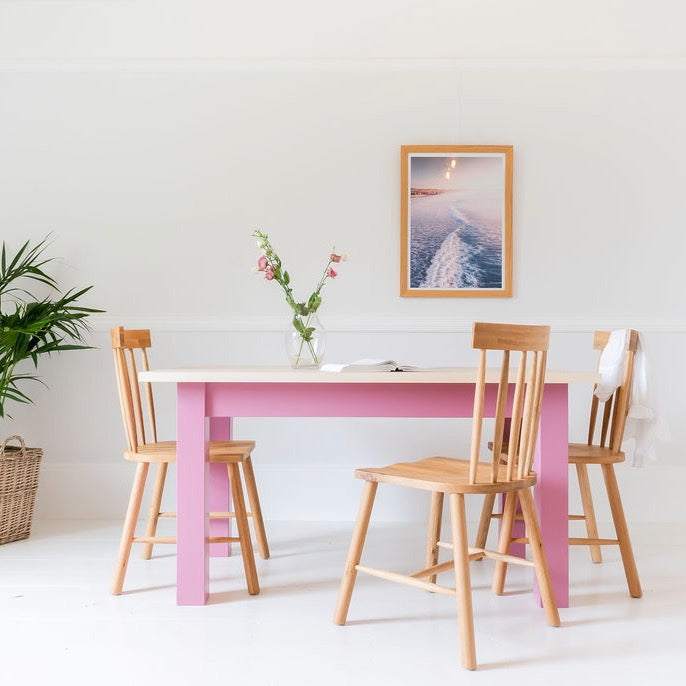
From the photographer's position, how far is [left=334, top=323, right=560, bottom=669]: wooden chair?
2.04 metres

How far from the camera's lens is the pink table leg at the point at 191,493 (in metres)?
2.45

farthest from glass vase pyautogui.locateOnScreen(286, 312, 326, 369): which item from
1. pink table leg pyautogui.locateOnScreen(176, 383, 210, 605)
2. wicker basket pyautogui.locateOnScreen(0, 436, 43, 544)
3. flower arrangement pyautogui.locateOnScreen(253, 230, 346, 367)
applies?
wicker basket pyautogui.locateOnScreen(0, 436, 43, 544)

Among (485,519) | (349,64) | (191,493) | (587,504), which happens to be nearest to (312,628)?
(191,493)

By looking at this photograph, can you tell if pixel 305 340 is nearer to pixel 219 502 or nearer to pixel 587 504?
pixel 219 502

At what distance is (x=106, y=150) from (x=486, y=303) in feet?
6.91

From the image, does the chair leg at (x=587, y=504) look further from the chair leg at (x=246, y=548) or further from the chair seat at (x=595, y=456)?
the chair leg at (x=246, y=548)

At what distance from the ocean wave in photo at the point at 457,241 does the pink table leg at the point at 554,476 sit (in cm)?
152

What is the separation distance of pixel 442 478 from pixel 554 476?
0.48 m

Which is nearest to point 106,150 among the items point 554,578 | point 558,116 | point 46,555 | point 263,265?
point 263,265

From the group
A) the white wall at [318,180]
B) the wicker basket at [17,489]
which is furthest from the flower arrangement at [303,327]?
the wicker basket at [17,489]

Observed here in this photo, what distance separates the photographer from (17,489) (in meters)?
3.43

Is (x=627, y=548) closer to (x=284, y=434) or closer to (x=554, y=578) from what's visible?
(x=554, y=578)

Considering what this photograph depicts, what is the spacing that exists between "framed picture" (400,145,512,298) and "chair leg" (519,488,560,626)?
174 cm

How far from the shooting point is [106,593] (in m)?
2.62
